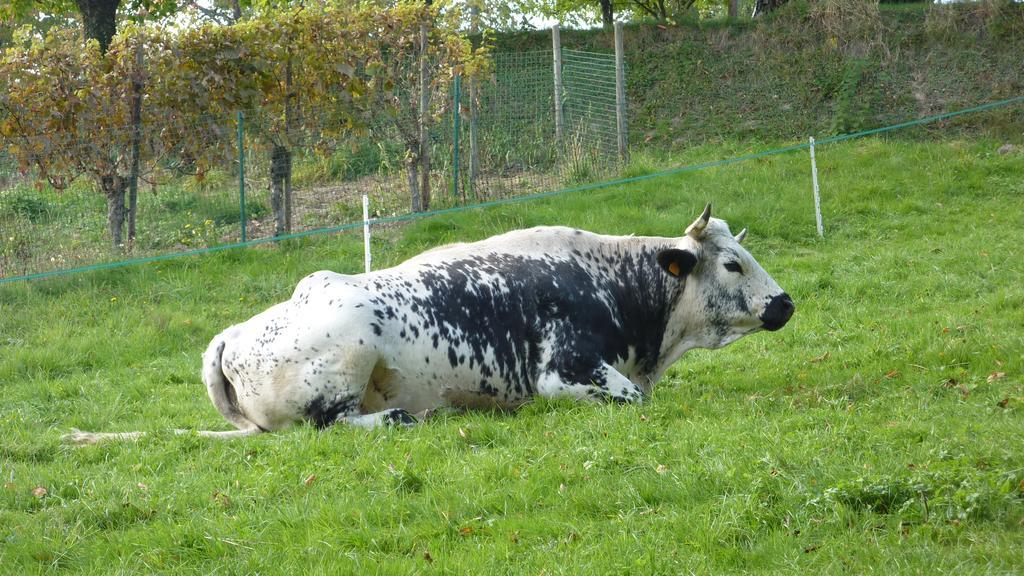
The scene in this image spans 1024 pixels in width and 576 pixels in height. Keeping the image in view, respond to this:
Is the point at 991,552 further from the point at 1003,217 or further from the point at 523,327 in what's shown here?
the point at 1003,217

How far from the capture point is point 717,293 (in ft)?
27.8

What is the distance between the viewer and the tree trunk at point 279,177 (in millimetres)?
14102

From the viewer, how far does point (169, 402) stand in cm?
880

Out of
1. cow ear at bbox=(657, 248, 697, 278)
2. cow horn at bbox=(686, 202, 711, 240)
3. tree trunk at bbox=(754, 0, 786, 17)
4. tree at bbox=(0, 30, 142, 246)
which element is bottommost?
cow ear at bbox=(657, 248, 697, 278)

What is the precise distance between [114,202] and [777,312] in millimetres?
8976

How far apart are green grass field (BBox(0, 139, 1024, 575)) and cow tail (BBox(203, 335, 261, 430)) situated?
1.42 feet

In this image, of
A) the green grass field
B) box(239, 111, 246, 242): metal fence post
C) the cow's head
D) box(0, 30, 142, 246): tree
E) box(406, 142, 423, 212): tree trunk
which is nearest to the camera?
the green grass field

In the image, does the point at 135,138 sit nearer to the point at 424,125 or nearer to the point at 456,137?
the point at 424,125

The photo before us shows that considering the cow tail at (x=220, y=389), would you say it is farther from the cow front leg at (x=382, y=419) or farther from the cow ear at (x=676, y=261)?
the cow ear at (x=676, y=261)

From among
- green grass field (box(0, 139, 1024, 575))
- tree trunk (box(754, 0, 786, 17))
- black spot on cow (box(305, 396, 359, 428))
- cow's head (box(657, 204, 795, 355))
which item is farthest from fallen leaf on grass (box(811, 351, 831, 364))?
tree trunk (box(754, 0, 786, 17))

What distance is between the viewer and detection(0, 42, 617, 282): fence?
12930mm

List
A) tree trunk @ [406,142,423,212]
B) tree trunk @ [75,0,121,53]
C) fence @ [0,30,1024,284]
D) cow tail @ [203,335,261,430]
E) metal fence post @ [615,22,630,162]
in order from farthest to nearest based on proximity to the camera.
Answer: metal fence post @ [615,22,630,162] → tree trunk @ [75,0,121,53] → tree trunk @ [406,142,423,212] → fence @ [0,30,1024,284] → cow tail @ [203,335,261,430]

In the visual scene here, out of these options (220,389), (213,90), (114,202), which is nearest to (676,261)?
(220,389)

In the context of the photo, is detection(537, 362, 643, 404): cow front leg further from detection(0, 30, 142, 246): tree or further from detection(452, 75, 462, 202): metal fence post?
detection(0, 30, 142, 246): tree
